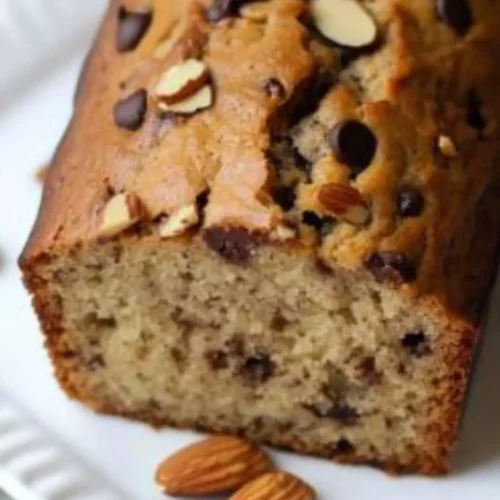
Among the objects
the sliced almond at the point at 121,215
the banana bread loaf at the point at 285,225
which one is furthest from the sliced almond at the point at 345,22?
the sliced almond at the point at 121,215

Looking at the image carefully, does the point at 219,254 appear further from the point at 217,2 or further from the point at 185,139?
the point at 217,2

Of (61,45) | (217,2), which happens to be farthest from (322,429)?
(61,45)

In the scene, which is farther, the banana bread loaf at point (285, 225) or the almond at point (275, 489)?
the almond at point (275, 489)

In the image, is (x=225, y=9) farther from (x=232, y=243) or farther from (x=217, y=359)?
(x=217, y=359)

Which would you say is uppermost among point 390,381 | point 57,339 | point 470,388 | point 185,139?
point 185,139

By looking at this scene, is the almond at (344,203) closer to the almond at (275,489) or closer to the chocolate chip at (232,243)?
the chocolate chip at (232,243)

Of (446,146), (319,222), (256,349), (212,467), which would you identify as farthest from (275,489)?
(446,146)

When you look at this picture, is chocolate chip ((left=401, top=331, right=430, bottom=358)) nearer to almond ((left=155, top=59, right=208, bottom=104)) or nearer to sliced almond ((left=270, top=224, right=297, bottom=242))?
sliced almond ((left=270, top=224, right=297, bottom=242))
